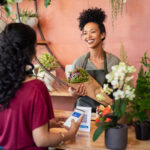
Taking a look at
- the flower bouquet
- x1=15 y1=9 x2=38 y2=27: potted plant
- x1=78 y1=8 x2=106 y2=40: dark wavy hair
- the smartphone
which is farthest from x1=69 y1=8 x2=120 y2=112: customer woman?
x1=15 y1=9 x2=38 y2=27: potted plant

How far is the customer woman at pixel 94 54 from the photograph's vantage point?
2.06 m

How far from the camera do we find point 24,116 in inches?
44.3

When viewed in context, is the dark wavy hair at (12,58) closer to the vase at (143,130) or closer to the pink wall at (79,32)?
the vase at (143,130)

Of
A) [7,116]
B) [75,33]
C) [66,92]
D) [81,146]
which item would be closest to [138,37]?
[75,33]

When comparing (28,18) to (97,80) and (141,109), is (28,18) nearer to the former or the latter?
(97,80)

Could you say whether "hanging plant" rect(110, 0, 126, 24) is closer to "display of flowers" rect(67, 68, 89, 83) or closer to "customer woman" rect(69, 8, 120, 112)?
"customer woman" rect(69, 8, 120, 112)

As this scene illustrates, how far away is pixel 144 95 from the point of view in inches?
46.6

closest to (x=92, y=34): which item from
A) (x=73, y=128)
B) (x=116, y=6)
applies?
(x=116, y=6)

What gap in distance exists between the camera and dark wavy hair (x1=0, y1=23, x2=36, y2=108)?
112 cm

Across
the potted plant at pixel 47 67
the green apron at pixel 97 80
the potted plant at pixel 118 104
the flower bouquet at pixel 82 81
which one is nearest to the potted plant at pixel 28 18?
the potted plant at pixel 47 67

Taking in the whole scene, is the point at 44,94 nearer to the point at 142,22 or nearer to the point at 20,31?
the point at 20,31

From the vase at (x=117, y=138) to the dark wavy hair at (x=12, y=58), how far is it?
1.78 ft

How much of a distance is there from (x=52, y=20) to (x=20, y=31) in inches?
72.9

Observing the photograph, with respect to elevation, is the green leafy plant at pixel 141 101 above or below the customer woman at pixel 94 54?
below
